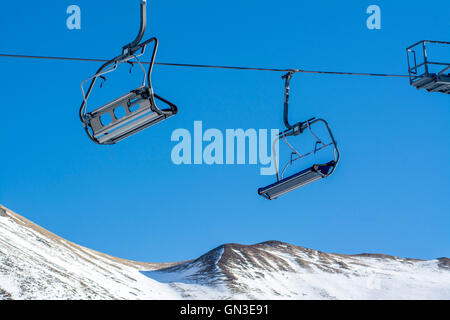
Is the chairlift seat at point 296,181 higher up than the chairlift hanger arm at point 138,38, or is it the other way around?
the chairlift hanger arm at point 138,38

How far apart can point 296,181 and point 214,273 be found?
2413 inches

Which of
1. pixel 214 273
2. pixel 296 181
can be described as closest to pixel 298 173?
pixel 296 181

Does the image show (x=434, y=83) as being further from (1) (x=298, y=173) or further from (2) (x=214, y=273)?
(2) (x=214, y=273)

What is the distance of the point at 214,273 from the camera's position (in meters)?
74.8

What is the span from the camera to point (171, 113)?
12.3 m

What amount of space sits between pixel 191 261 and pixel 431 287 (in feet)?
85.4

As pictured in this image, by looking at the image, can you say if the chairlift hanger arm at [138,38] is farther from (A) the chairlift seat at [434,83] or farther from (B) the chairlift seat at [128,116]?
(A) the chairlift seat at [434,83]

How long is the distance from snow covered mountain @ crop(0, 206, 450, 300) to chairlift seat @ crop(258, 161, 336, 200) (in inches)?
1495

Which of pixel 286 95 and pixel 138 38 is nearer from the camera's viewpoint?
pixel 138 38

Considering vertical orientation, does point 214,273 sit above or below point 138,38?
above

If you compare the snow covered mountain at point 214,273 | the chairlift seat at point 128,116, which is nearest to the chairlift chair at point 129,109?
the chairlift seat at point 128,116

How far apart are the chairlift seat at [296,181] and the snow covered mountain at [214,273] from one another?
37968mm

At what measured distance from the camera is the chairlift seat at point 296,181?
14.3 metres
